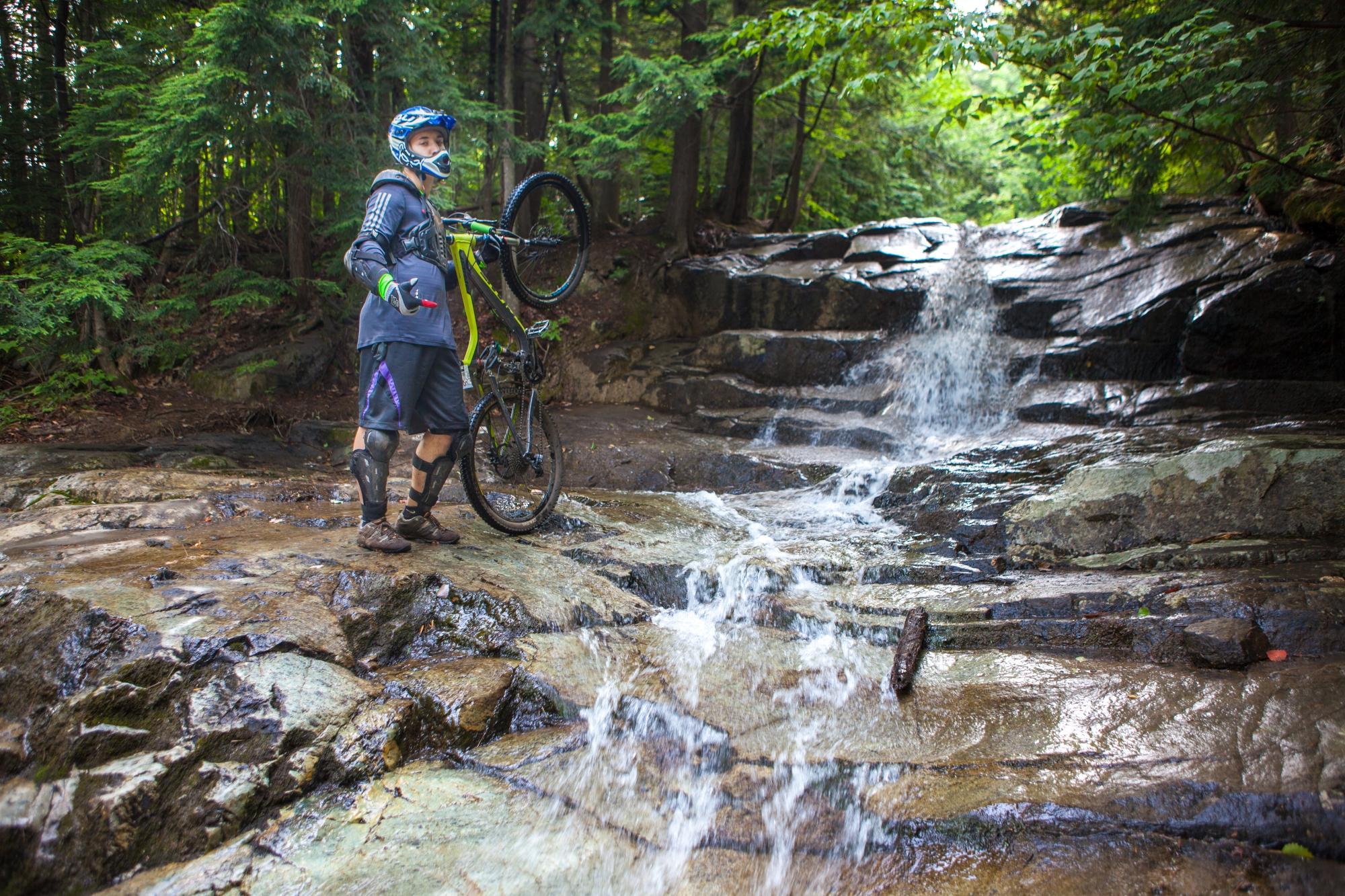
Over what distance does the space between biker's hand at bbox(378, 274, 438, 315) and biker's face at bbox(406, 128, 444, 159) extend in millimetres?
828

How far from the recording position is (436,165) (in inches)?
161

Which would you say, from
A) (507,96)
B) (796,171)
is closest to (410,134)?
(507,96)

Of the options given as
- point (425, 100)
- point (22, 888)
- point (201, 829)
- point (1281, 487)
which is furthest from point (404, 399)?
point (425, 100)

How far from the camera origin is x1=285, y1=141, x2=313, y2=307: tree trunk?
30.2ft

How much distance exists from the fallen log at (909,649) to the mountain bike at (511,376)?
2.53m

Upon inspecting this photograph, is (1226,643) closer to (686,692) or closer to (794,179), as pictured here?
(686,692)

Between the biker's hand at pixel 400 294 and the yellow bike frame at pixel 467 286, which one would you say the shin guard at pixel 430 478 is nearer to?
the yellow bike frame at pixel 467 286

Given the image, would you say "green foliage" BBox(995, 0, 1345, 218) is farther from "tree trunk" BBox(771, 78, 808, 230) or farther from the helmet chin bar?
"tree trunk" BBox(771, 78, 808, 230)

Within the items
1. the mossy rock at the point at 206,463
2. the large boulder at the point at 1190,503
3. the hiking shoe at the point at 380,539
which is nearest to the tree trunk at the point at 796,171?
the large boulder at the point at 1190,503

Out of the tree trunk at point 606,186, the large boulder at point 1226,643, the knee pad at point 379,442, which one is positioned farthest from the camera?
the tree trunk at point 606,186

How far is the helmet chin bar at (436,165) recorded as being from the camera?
408 centimetres

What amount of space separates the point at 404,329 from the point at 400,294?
314 mm

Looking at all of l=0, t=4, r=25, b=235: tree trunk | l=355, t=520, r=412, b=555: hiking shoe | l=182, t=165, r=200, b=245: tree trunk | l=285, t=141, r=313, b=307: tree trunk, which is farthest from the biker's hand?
l=0, t=4, r=25, b=235: tree trunk

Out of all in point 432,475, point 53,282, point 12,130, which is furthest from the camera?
point 12,130
